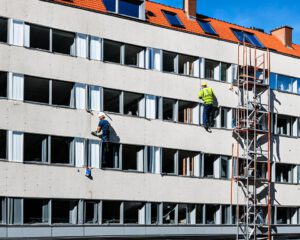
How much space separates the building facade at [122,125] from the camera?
91.0 feet

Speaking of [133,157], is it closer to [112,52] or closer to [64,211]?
[64,211]

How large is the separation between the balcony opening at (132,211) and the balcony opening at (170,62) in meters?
7.48

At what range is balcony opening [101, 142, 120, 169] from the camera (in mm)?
29984

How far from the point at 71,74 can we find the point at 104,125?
9.44 ft

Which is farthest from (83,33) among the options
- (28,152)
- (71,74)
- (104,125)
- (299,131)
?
(299,131)

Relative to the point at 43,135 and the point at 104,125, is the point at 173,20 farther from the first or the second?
the point at 43,135

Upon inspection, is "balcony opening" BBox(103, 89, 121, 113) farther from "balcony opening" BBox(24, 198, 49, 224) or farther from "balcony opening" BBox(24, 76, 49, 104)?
"balcony opening" BBox(24, 198, 49, 224)

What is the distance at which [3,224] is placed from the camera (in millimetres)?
26359

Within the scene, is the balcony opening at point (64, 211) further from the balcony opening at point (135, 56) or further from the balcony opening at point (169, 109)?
the balcony opening at point (135, 56)

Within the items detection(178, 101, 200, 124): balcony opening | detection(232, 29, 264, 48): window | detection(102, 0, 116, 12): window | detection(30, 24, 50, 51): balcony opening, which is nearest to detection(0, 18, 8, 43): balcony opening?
detection(30, 24, 50, 51): balcony opening

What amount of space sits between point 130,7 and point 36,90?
23.6 feet

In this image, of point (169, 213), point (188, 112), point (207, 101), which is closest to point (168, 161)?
point (169, 213)

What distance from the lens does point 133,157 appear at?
104ft

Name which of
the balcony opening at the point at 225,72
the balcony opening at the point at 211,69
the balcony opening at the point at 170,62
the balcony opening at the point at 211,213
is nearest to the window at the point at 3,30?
the balcony opening at the point at 170,62
